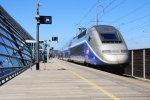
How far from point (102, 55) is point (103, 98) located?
1791 cm

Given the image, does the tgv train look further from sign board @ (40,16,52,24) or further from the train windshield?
sign board @ (40,16,52,24)

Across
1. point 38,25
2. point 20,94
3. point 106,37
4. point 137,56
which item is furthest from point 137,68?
point 20,94

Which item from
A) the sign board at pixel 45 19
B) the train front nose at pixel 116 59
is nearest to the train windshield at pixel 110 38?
the train front nose at pixel 116 59

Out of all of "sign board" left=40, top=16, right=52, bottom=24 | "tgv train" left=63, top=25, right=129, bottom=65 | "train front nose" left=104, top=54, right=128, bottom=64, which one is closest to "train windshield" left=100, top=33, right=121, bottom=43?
"tgv train" left=63, top=25, right=129, bottom=65

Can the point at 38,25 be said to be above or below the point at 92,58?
above

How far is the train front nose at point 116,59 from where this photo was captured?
1158 inches

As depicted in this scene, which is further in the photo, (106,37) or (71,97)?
(106,37)

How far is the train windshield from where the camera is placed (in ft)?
103

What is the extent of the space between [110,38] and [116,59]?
8.47ft

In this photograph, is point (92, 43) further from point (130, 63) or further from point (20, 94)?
point (20, 94)

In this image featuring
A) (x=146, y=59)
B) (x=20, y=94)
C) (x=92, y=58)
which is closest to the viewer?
(x=20, y=94)

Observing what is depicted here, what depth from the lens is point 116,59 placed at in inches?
1163

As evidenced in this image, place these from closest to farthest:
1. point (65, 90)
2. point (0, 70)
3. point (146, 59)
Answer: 1. point (65, 90)
2. point (0, 70)
3. point (146, 59)

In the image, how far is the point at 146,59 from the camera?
2397cm
